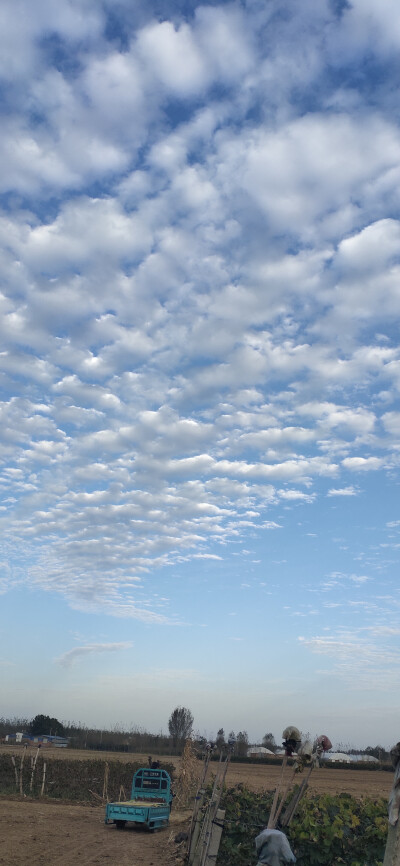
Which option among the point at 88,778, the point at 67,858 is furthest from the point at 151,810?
the point at 88,778

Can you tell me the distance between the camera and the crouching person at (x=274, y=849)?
232 inches

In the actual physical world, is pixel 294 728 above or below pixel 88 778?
above

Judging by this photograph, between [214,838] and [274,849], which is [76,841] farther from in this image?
[274,849]

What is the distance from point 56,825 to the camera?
68.0 ft

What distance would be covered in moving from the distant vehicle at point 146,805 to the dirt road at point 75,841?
1.07 ft

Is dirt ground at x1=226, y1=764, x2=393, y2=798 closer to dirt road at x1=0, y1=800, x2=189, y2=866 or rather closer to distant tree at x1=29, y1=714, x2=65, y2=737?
dirt road at x1=0, y1=800, x2=189, y2=866

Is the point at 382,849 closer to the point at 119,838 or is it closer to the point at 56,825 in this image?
the point at 119,838

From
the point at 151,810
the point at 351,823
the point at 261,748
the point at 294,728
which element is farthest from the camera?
the point at 261,748

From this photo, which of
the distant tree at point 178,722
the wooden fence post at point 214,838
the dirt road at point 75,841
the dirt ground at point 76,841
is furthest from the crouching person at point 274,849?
the distant tree at point 178,722

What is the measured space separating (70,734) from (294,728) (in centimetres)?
11374

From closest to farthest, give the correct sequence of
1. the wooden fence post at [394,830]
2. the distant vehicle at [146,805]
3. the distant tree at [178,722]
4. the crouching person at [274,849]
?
the wooden fence post at [394,830], the crouching person at [274,849], the distant vehicle at [146,805], the distant tree at [178,722]

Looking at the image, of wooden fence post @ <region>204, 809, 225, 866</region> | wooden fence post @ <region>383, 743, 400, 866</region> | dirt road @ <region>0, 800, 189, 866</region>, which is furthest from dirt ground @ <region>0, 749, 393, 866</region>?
wooden fence post @ <region>383, 743, 400, 866</region>

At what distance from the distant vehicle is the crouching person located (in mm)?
15471

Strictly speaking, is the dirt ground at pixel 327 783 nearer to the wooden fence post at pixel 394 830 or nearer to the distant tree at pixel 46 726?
the wooden fence post at pixel 394 830
